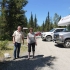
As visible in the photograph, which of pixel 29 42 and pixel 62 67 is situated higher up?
pixel 29 42

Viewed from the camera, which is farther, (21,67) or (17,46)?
(17,46)

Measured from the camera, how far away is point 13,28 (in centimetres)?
3459

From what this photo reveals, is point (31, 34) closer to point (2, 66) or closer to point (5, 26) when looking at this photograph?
point (2, 66)

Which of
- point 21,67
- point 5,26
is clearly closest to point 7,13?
point 5,26

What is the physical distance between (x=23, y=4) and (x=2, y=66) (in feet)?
92.9

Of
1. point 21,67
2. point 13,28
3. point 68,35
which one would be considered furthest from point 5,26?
point 21,67

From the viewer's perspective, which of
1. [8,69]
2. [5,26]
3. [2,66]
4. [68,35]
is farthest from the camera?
[5,26]

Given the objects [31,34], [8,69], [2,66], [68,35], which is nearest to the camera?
[8,69]

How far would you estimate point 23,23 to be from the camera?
36.2m

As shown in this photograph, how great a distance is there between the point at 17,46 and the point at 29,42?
786 mm

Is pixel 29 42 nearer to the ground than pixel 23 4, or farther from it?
nearer to the ground

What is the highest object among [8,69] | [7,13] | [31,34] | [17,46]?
[7,13]

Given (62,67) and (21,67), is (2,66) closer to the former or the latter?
(21,67)

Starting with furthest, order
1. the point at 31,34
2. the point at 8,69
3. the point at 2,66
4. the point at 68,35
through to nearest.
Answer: the point at 68,35, the point at 31,34, the point at 2,66, the point at 8,69
